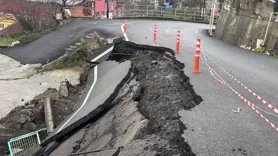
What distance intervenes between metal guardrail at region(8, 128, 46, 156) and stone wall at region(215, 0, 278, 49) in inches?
463

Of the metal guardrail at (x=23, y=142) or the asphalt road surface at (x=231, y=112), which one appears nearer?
the asphalt road surface at (x=231, y=112)

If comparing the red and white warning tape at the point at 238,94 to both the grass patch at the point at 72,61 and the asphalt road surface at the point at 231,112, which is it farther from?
the grass patch at the point at 72,61

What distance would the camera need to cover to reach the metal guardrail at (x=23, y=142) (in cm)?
967

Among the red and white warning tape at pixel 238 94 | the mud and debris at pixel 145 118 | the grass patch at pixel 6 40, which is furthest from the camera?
the grass patch at pixel 6 40

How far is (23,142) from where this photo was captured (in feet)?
33.2

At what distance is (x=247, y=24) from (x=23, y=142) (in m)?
14.2

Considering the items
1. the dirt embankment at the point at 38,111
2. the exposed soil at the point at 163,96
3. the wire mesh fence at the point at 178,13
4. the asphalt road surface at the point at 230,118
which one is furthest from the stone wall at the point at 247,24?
the wire mesh fence at the point at 178,13

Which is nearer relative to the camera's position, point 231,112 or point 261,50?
point 231,112

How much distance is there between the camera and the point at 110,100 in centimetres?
923

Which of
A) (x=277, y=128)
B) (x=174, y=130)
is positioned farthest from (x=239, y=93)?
(x=174, y=130)

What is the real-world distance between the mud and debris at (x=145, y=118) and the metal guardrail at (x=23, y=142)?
250cm

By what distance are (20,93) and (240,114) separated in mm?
12311

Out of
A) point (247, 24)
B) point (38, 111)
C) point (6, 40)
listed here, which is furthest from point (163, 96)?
point (6, 40)

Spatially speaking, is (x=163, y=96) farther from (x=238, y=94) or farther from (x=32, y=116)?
(x=32, y=116)
